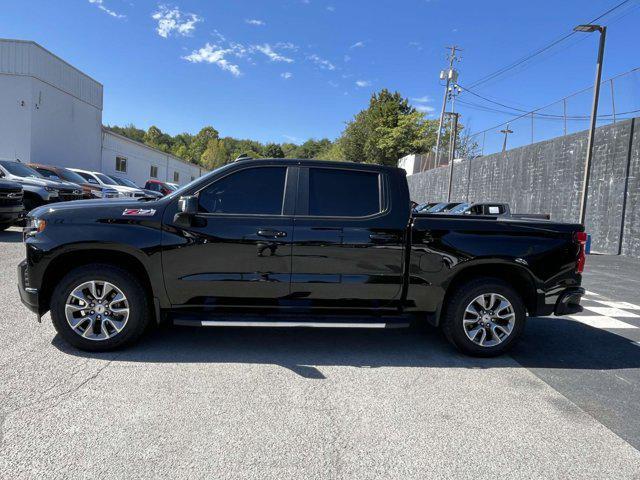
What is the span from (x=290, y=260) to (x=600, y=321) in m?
4.75

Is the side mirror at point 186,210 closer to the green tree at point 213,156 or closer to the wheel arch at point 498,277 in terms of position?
the wheel arch at point 498,277

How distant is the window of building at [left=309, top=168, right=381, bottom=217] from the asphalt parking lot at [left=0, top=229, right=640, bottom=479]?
4.75 ft

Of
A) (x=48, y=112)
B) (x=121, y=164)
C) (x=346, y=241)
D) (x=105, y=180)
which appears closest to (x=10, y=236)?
(x=105, y=180)

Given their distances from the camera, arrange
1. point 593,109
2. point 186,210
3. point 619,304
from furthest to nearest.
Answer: point 593,109, point 619,304, point 186,210

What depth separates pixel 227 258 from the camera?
13.8 ft

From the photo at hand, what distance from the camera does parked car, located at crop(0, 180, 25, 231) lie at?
33.9ft

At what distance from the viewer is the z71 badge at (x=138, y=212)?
418 centimetres

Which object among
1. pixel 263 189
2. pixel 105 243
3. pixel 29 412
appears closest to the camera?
pixel 29 412

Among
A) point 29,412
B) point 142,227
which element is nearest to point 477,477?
point 29,412

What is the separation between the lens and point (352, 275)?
4.32 metres

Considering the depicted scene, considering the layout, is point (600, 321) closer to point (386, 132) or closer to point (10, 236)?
point (10, 236)

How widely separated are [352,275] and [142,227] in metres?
2.02

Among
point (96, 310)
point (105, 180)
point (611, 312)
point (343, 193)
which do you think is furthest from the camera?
point (105, 180)

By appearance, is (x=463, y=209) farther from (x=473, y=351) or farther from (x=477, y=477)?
(x=477, y=477)
